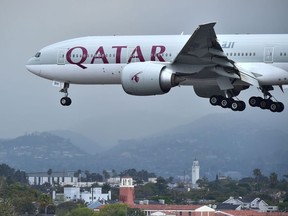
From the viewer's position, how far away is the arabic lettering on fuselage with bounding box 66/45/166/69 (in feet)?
240

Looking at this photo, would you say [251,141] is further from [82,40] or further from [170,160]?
[82,40]

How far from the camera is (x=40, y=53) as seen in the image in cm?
7962

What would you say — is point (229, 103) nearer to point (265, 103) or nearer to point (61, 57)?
point (265, 103)

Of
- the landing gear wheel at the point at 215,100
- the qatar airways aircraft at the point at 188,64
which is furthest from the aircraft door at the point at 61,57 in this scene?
the landing gear wheel at the point at 215,100

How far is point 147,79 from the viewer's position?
227 feet

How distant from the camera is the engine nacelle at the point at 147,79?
6925 centimetres

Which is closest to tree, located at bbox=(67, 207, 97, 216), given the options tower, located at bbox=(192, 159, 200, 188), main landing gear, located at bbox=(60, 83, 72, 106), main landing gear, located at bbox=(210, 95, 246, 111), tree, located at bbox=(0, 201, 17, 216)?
tree, located at bbox=(0, 201, 17, 216)

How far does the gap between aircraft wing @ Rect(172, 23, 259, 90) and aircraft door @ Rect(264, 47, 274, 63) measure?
51.9 inches

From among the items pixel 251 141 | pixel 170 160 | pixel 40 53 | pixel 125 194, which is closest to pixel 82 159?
pixel 170 160

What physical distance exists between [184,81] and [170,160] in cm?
11031

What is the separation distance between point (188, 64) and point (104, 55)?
6.95 metres

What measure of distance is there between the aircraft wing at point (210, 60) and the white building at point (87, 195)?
210 feet

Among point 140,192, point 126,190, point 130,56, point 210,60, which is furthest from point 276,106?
point 140,192

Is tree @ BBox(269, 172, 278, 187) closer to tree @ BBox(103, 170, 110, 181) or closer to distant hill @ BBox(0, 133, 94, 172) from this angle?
tree @ BBox(103, 170, 110, 181)
